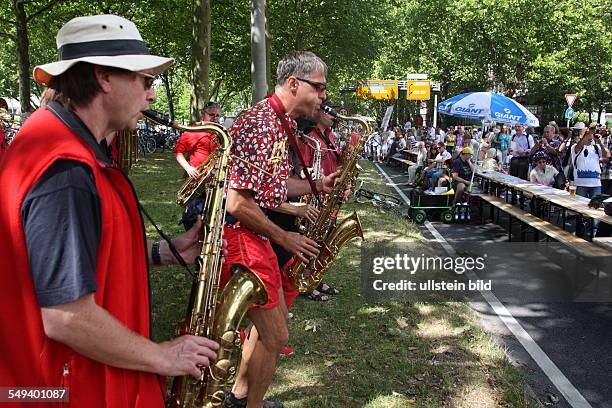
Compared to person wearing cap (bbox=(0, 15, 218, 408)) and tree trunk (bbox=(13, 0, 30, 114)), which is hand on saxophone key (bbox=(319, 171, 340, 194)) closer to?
person wearing cap (bbox=(0, 15, 218, 408))

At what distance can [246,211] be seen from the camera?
2.94 metres

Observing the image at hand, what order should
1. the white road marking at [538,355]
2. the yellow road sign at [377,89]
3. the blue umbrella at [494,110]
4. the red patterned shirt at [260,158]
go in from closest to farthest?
the red patterned shirt at [260,158], the white road marking at [538,355], the blue umbrella at [494,110], the yellow road sign at [377,89]

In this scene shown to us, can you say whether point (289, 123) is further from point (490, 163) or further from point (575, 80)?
point (575, 80)

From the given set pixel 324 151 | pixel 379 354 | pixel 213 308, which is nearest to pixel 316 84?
pixel 213 308

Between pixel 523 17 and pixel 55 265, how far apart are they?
3796cm

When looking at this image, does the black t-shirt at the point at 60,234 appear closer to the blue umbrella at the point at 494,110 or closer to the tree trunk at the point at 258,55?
the tree trunk at the point at 258,55

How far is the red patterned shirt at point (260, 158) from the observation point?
2.91 meters

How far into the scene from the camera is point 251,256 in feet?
9.95

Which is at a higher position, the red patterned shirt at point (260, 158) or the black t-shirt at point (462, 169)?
the red patterned shirt at point (260, 158)

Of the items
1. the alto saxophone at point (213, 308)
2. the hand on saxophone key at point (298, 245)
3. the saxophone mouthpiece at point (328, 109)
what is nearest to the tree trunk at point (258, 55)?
the saxophone mouthpiece at point (328, 109)

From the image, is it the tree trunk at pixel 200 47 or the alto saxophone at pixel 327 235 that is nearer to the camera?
the alto saxophone at pixel 327 235

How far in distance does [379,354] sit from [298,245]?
190 cm

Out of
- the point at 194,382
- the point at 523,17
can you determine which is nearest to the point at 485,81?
the point at 523,17

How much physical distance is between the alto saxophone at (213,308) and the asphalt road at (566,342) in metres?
2.87
